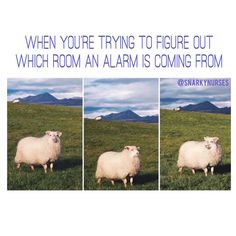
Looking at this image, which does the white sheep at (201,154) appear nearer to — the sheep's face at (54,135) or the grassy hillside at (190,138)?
the grassy hillside at (190,138)

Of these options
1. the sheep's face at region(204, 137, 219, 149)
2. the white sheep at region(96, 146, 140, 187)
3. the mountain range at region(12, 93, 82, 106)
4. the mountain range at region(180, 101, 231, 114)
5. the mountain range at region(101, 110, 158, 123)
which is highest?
the mountain range at region(12, 93, 82, 106)

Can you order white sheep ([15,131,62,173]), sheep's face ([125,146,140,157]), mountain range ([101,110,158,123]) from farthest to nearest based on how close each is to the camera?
white sheep ([15,131,62,173]) < mountain range ([101,110,158,123]) < sheep's face ([125,146,140,157])

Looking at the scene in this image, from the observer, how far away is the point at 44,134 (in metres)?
10.2

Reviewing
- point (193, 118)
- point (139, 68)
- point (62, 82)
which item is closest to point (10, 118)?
point (62, 82)

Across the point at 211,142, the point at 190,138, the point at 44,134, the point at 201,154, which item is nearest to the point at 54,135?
the point at 44,134

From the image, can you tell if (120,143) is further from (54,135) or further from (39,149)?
(39,149)

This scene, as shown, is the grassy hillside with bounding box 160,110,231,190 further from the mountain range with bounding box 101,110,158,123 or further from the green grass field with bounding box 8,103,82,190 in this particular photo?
the green grass field with bounding box 8,103,82,190

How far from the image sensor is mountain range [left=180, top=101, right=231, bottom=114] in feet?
33.3

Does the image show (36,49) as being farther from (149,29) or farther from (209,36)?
(209,36)

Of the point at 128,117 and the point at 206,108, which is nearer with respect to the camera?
the point at 128,117

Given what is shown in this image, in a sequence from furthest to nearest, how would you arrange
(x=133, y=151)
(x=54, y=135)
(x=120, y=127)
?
(x=54, y=135) → (x=120, y=127) → (x=133, y=151)

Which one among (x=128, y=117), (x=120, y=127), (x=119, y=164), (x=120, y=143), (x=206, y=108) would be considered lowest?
(x=119, y=164)

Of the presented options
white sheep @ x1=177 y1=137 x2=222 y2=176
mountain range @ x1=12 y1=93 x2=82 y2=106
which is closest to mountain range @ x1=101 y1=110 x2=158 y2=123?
white sheep @ x1=177 y1=137 x2=222 y2=176

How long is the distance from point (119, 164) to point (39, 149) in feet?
3.81
